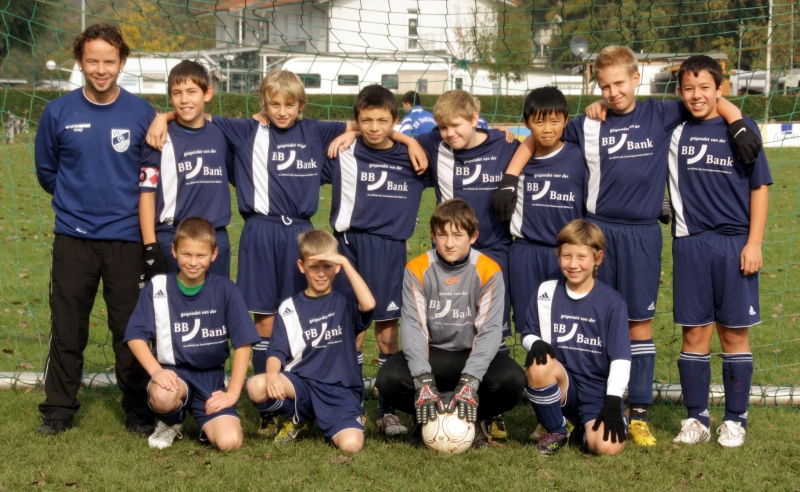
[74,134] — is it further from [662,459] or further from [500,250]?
[662,459]

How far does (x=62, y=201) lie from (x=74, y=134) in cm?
→ 35

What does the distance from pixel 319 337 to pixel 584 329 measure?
1.32 meters

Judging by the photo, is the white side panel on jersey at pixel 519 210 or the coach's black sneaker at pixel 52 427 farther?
the white side panel on jersey at pixel 519 210

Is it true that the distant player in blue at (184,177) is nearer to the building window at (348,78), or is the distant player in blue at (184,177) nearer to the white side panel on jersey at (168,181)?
the white side panel on jersey at (168,181)

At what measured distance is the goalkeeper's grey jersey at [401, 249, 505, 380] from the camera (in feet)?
13.0

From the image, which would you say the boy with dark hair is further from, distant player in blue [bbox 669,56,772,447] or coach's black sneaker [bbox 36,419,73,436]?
coach's black sneaker [bbox 36,419,73,436]

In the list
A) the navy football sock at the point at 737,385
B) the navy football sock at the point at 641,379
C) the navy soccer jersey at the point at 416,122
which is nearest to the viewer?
the navy football sock at the point at 737,385

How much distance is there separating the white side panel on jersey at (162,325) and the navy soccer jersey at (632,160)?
2.21m

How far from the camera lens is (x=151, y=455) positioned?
378 centimetres

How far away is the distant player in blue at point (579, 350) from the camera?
3.74 metres

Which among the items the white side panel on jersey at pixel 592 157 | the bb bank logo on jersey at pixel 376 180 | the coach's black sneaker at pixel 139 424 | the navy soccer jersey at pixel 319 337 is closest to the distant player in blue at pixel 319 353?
the navy soccer jersey at pixel 319 337

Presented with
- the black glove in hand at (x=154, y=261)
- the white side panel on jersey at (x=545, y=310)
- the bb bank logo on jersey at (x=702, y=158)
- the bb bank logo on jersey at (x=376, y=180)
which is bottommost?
the white side panel on jersey at (x=545, y=310)

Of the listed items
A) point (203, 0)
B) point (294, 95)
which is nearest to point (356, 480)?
point (294, 95)

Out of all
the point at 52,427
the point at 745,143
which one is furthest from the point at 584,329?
the point at 52,427
